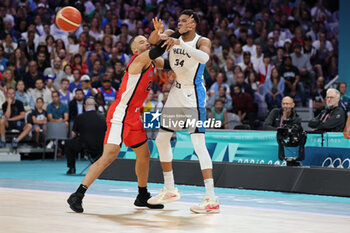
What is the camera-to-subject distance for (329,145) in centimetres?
975

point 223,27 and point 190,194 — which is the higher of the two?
point 223,27

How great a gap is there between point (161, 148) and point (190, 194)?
70.5 inches

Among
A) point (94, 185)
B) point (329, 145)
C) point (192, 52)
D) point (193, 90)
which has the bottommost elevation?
point (94, 185)

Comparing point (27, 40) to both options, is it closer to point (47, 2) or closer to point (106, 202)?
point (47, 2)

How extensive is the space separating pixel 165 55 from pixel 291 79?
3720 millimetres

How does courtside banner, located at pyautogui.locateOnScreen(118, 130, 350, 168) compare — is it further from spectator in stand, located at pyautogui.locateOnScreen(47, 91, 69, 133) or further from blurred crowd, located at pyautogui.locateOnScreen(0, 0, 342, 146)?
spectator in stand, located at pyautogui.locateOnScreen(47, 91, 69, 133)

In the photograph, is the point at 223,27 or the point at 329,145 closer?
the point at 329,145

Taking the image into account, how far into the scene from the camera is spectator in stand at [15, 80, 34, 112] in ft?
50.7

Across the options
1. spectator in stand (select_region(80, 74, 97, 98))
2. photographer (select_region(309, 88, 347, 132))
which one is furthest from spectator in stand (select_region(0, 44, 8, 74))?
photographer (select_region(309, 88, 347, 132))

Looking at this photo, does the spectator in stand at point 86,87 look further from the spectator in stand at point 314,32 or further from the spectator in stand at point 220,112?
the spectator in stand at point 314,32

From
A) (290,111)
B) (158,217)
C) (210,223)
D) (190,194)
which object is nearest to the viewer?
(210,223)

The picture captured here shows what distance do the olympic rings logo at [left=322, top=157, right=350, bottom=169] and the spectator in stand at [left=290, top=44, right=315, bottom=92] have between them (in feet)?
26.3

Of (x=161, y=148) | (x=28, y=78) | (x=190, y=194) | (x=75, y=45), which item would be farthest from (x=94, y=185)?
(x=75, y=45)

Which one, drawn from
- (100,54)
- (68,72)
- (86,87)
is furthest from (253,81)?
(68,72)
